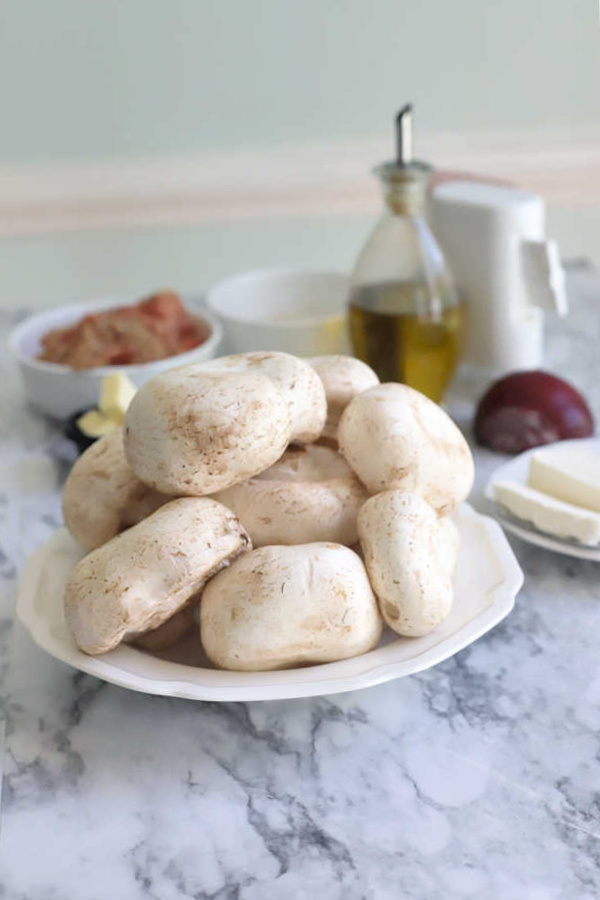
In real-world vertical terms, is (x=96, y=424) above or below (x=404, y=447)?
below

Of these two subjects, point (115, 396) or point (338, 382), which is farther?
point (115, 396)

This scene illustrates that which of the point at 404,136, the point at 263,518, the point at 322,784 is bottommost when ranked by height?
the point at 322,784

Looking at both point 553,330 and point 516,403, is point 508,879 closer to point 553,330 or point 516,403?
point 516,403

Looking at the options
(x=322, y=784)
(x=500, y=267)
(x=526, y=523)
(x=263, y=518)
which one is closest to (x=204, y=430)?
(x=263, y=518)

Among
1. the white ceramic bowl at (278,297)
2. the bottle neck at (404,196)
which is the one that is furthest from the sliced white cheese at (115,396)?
the bottle neck at (404,196)

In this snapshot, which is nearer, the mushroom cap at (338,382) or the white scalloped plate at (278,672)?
the white scalloped plate at (278,672)

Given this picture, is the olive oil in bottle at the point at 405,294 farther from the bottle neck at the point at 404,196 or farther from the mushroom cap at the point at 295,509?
the mushroom cap at the point at 295,509

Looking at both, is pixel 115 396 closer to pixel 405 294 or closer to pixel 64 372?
pixel 64 372

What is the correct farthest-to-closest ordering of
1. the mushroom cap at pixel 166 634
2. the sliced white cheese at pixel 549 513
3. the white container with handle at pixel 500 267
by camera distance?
the white container with handle at pixel 500 267 < the sliced white cheese at pixel 549 513 < the mushroom cap at pixel 166 634
